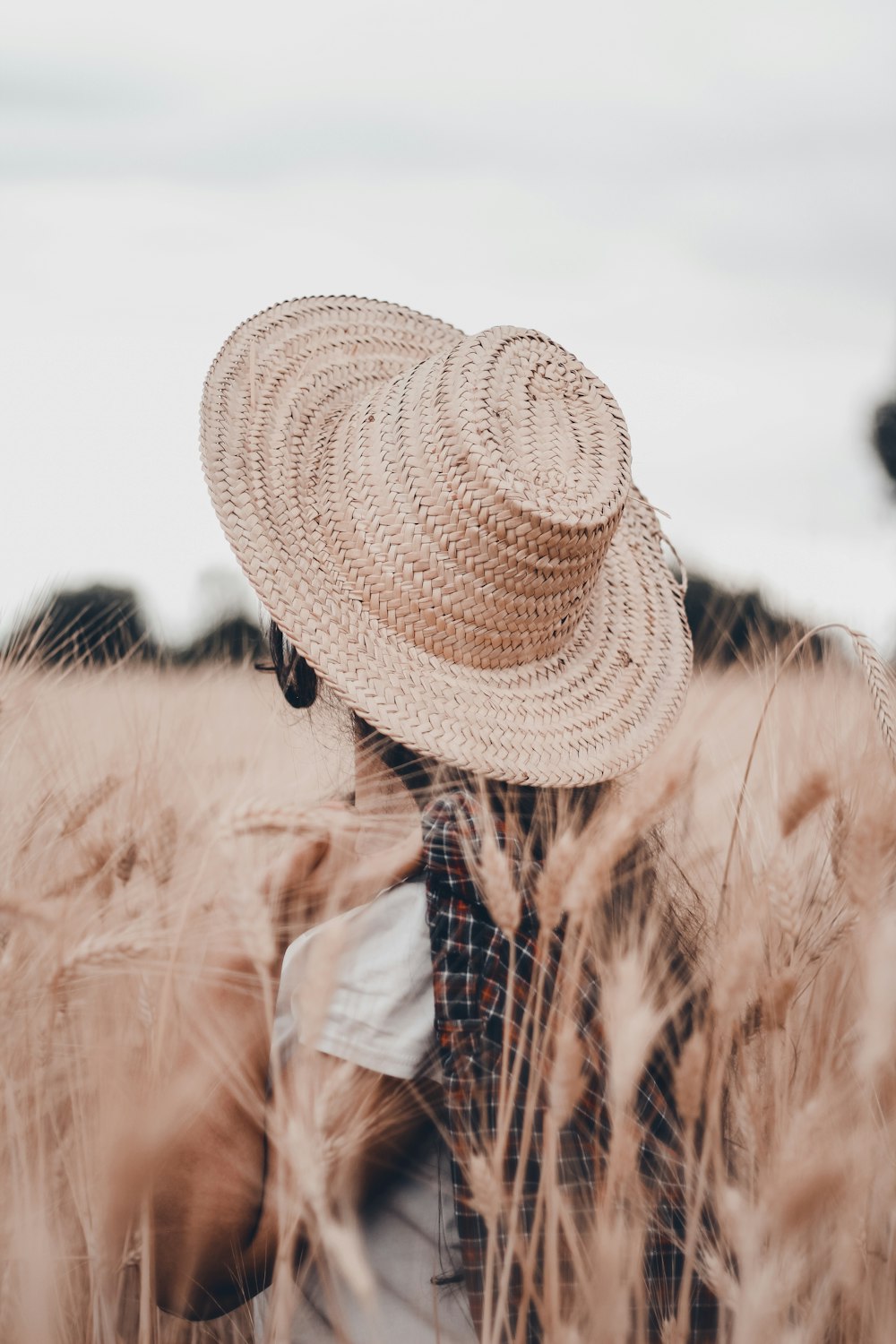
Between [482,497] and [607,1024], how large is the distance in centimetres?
53

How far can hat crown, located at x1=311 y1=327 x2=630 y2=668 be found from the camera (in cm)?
110

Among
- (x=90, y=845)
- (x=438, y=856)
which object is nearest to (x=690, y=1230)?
(x=438, y=856)

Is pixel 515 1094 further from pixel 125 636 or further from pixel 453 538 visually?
pixel 125 636

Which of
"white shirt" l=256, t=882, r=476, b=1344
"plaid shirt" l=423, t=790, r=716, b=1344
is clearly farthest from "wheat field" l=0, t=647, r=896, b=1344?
"white shirt" l=256, t=882, r=476, b=1344

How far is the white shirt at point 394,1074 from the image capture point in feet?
3.11

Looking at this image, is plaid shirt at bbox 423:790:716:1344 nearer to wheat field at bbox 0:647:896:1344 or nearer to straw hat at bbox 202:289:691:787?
wheat field at bbox 0:647:896:1344

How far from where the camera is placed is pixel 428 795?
1182mm

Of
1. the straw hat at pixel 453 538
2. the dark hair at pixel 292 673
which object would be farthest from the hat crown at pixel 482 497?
the dark hair at pixel 292 673

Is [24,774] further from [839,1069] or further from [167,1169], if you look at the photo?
[839,1069]

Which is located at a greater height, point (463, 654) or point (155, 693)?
point (463, 654)

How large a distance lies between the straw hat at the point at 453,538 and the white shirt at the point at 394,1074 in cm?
19

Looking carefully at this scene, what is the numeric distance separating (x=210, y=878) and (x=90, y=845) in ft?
0.80

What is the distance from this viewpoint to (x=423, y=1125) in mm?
1057

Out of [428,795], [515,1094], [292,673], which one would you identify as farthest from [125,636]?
[515,1094]
